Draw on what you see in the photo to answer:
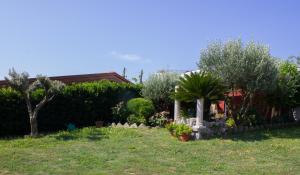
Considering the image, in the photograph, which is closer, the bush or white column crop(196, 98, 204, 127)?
white column crop(196, 98, 204, 127)

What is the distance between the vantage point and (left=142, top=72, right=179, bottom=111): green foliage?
20766 millimetres

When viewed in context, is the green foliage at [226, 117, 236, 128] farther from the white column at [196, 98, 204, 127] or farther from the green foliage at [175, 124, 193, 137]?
the green foliage at [175, 124, 193, 137]

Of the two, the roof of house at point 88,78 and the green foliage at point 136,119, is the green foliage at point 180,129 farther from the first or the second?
the roof of house at point 88,78

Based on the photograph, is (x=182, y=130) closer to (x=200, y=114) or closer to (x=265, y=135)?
(x=200, y=114)

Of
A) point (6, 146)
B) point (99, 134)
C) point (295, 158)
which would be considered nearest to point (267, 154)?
point (295, 158)

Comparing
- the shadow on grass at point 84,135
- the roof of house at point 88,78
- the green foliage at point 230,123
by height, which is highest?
the roof of house at point 88,78

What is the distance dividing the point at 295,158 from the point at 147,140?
542 centimetres

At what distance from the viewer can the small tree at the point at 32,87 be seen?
17.1 m

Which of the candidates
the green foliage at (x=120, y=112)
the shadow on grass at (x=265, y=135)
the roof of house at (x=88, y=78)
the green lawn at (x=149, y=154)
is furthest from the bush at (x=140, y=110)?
the roof of house at (x=88, y=78)

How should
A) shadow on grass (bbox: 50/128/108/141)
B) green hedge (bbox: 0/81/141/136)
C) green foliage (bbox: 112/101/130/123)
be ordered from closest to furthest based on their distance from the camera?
shadow on grass (bbox: 50/128/108/141) < green hedge (bbox: 0/81/141/136) < green foliage (bbox: 112/101/130/123)

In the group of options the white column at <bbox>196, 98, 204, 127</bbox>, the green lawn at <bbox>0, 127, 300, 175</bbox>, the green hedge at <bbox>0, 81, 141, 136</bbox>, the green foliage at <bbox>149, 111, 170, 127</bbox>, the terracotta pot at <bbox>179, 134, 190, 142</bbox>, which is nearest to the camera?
the green lawn at <bbox>0, 127, 300, 175</bbox>

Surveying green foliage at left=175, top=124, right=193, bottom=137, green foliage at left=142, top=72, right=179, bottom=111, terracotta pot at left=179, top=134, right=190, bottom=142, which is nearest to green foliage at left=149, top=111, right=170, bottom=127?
green foliage at left=142, top=72, right=179, bottom=111

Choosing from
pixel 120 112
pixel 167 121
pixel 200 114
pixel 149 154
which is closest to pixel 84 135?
pixel 167 121

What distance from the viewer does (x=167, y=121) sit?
18.9 m
